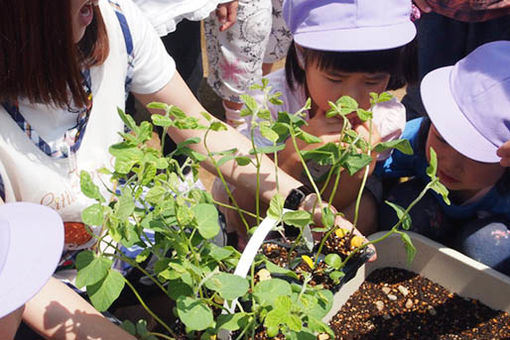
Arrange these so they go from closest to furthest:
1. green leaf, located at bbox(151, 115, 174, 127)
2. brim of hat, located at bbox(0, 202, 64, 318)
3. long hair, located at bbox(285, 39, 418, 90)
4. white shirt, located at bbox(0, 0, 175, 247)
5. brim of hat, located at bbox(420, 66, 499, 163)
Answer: brim of hat, located at bbox(0, 202, 64, 318)
green leaf, located at bbox(151, 115, 174, 127)
white shirt, located at bbox(0, 0, 175, 247)
brim of hat, located at bbox(420, 66, 499, 163)
long hair, located at bbox(285, 39, 418, 90)

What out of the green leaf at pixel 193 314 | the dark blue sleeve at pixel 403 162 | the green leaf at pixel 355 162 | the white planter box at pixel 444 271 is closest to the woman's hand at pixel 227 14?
the dark blue sleeve at pixel 403 162

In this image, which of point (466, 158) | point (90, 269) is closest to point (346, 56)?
point (466, 158)

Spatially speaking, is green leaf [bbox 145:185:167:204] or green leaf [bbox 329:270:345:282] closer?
green leaf [bbox 145:185:167:204]

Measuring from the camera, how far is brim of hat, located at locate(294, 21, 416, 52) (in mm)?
1151

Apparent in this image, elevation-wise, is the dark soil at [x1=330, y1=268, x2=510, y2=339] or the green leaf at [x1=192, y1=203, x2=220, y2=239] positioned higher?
the green leaf at [x1=192, y1=203, x2=220, y2=239]

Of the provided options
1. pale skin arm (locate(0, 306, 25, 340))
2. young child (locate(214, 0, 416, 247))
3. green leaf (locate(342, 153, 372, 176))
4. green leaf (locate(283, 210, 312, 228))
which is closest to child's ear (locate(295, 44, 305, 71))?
young child (locate(214, 0, 416, 247))

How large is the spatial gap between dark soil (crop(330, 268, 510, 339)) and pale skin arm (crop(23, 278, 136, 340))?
475 millimetres

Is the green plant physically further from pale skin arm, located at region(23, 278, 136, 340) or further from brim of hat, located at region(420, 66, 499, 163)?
brim of hat, located at region(420, 66, 499, 163)

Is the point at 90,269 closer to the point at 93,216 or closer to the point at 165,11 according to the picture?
the point at 93,216

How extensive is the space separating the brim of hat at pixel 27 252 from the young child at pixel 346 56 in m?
0.72

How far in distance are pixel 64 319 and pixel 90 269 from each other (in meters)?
0.25

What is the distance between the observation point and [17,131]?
92 cm

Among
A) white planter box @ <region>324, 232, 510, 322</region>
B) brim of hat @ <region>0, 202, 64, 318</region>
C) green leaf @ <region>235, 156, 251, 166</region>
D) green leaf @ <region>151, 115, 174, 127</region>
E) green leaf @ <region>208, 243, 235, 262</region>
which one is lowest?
white planter box @ <region>324, 232, 510, 322</region>

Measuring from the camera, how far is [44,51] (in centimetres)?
86
